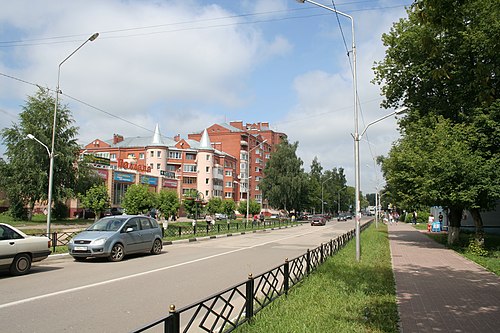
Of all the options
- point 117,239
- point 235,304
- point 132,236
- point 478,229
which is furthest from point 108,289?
point 478,229

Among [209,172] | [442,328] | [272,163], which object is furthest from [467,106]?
[209,172]

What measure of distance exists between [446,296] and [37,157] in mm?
41379

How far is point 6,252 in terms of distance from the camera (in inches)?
404

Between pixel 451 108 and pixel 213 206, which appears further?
pixel 213 206

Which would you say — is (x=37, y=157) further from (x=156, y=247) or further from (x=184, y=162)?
(x=184, y=162)

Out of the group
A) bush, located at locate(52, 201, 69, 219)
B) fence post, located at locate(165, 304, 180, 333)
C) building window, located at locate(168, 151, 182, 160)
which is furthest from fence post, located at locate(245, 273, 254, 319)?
building window, located at locate(168, 151, 182, 160)

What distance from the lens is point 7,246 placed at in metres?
10.3

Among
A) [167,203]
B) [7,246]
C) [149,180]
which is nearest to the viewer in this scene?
[7,246]

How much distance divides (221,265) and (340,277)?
4.32 metres

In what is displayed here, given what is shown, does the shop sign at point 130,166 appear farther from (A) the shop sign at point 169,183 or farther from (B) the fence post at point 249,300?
(B) the fence post at point 249,300

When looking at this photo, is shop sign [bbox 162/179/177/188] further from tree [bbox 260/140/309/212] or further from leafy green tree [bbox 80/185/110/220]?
leafy green tree [bbox 80/185/110/220]

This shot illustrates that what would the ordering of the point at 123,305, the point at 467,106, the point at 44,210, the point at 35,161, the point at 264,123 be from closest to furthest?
the point at 123,305
the point at 467,106
the point at 35,161
the point at 44,210
the point at 264,123

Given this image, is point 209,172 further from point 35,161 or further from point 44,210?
point 35,161

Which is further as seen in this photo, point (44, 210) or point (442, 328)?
point (44, 210)
